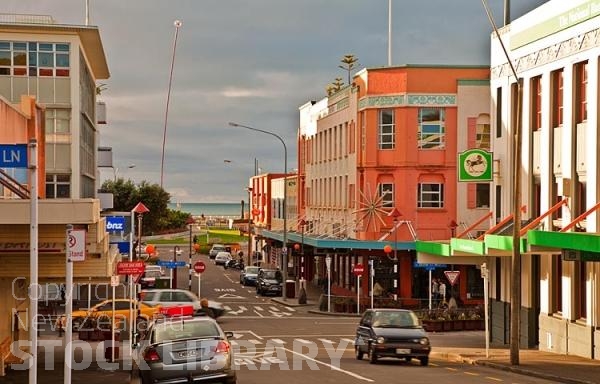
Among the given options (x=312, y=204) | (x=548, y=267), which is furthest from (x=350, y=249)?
(x=548, y=267)

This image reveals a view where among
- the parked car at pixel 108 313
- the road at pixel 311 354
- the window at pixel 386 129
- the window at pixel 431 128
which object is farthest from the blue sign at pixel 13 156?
the window at pixel 386 129

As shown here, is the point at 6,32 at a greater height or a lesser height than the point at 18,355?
greater

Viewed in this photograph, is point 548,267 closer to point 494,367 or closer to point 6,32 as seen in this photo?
point 494,367

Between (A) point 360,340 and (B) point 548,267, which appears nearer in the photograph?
(A) point 360,340

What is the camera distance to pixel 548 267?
35469mm

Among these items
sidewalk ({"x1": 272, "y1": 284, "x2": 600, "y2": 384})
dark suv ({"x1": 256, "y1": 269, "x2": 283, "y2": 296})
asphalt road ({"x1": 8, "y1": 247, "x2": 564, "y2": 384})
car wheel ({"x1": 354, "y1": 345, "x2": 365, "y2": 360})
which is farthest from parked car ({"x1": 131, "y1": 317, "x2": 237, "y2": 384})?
dark suv ({"x1": 256, "y1": 269, "x2": 283, "y2": 296})

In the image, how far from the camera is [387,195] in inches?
2534

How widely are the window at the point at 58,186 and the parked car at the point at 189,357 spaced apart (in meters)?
44.4

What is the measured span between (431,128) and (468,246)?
26.1m

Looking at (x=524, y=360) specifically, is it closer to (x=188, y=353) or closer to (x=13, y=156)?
(x=188, y=353)

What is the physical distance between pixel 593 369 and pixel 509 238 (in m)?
6.48

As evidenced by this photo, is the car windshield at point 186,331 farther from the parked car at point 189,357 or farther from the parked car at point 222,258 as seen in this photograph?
the parked car at point 222,258

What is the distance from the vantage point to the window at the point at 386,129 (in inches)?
2507

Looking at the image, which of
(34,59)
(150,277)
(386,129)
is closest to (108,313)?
(34,59)
